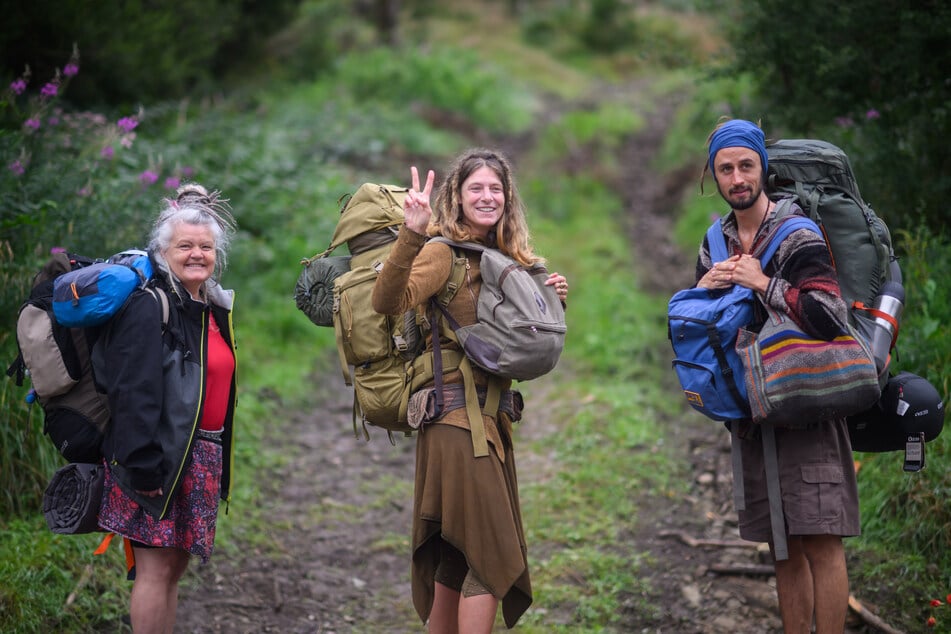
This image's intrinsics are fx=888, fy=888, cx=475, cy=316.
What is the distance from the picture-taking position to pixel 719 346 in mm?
3604

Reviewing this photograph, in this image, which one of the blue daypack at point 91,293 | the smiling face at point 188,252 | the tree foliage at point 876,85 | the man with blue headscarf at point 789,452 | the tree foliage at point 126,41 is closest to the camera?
the blue daypack at point 91,293

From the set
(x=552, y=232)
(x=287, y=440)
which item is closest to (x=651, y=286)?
(x=552, y=232)

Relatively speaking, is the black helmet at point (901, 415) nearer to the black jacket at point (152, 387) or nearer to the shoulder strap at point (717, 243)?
the shoulder strap at point (717, 243)

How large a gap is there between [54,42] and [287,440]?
4.76 m

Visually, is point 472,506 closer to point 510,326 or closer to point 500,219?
point 510,326

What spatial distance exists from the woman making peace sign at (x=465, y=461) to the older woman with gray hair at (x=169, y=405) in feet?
2.73

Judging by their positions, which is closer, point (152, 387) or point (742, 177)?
point (152, 387)

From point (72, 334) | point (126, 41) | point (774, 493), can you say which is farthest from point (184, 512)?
point (126, 41)

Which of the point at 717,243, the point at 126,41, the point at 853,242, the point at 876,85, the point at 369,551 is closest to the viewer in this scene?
the point at 853,242

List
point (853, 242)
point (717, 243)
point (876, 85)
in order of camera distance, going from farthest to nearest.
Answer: point (876, 85) < point (717, 243) < point (853, 242)

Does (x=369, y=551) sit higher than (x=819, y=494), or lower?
lower

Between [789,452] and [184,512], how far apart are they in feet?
8.29

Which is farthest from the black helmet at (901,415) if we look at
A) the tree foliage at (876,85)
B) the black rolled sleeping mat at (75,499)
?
the black rolled sleeping mat at (75,499)

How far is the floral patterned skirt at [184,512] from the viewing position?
358cm
